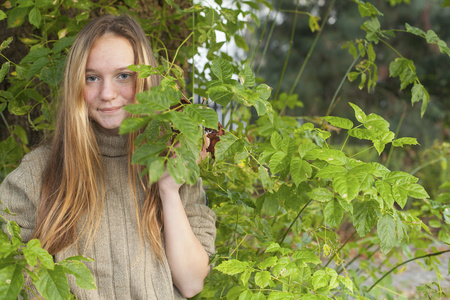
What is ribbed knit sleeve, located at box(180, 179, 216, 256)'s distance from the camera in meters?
1.56

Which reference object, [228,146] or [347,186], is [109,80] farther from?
[347,186]

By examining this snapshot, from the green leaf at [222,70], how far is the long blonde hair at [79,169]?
0.40 metres

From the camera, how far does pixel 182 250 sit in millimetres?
1464

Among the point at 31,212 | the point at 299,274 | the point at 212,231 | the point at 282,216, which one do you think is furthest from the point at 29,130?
the point at 299,274

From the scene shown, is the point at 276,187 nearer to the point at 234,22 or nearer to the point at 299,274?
the point at 299,274

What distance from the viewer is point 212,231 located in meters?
1.59

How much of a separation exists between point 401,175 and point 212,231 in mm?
745

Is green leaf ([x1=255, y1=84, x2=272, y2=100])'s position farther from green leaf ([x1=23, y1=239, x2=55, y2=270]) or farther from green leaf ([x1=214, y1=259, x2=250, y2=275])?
green leaf ([x1=23, y1=239, x2=55, y2=270])

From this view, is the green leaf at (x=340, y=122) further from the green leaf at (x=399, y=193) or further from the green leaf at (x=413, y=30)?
the green leaf at (x=413, y=30)

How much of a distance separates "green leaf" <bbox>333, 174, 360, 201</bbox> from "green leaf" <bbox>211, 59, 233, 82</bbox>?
374mm

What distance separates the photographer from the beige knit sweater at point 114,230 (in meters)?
1.42

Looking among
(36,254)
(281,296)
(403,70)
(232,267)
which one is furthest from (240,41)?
(36,254)

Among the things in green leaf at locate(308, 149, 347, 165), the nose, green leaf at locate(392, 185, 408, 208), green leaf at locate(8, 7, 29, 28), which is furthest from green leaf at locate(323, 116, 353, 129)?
green leaf at locate(8, 7, 29, 28)

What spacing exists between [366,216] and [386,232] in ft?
0.21
